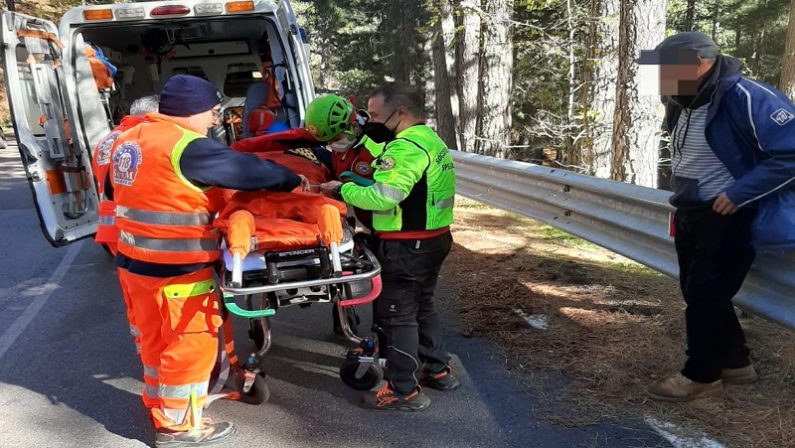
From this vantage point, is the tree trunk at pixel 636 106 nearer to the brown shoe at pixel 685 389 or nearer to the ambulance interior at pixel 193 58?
the brown shoe at pixel 685 389

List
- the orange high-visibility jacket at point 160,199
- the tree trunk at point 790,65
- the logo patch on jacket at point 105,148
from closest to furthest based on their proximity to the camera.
A: the orange high-visibility jacket at point 160,199 < the logo patch on jacket at point 105,148 < the tree trunk at point 790,65

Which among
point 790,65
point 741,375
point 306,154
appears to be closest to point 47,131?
point 306,154

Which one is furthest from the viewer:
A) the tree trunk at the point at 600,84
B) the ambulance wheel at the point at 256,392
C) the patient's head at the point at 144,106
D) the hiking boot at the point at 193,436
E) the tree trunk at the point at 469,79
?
the tree trunk at the point at 469,79

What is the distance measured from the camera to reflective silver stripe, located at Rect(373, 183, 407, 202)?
308cm

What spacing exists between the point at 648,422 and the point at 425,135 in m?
1.86

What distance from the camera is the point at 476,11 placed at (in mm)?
9227

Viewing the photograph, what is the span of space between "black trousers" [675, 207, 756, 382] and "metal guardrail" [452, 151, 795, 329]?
0.43 feet

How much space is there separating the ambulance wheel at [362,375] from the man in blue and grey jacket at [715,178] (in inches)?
59.0

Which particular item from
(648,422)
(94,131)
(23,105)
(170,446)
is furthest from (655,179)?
(23,105)

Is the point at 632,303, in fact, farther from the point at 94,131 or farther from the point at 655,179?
the point at 94,131

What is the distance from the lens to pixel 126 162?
9.45ft

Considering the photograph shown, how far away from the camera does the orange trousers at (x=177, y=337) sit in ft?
9.75

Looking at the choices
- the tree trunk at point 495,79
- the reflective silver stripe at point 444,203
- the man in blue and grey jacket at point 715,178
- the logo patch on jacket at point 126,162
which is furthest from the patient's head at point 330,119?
the tree trunk at point 495,79

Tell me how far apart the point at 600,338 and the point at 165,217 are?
278 cm
